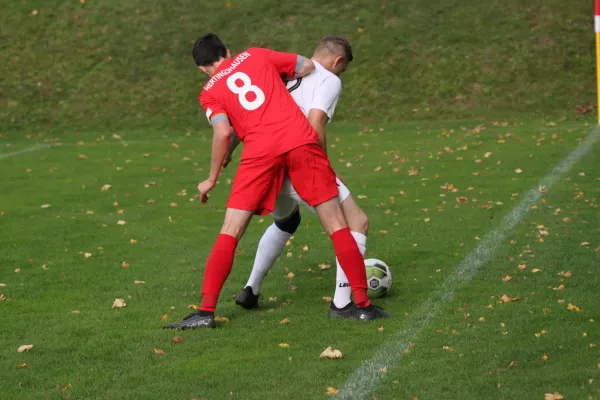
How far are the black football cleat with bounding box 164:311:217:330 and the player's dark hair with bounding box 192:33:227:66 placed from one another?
62.8 inches

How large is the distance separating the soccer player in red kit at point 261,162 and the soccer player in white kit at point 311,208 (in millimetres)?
138

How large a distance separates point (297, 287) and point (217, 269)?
56.3 inches

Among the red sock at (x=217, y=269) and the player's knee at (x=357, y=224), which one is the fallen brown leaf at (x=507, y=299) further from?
the red sock at (x=217, y=269)

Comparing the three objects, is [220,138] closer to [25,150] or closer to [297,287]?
[297,287]

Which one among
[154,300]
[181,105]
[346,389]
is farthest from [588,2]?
[346,389]

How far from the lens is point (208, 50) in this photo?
6262mm

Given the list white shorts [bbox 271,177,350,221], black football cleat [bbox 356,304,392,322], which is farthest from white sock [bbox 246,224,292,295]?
black football cleat [bbox 356,304,392,322]

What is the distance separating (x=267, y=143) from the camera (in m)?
6.05

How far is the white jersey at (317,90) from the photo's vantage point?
6.29 metres

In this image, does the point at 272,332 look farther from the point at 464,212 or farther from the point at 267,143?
the point at 464,212

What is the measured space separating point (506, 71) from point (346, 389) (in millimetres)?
19668

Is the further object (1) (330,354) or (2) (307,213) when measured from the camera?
(2) (307,213)

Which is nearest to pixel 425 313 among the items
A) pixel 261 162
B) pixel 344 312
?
pixel 344 312

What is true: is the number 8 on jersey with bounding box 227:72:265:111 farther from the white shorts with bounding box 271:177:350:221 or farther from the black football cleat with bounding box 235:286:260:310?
the black football cleat with bounding box 235:286:260:310
